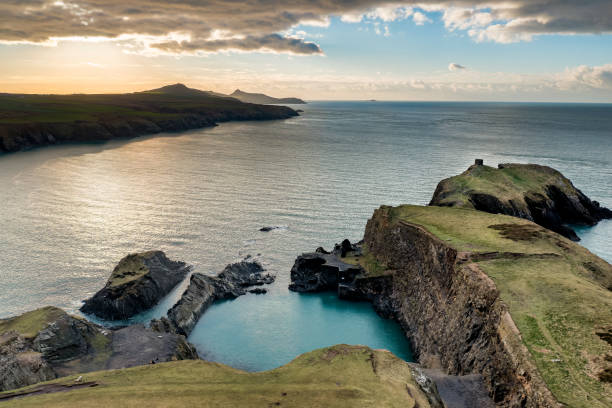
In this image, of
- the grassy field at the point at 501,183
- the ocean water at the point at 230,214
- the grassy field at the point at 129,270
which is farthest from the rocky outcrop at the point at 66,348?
the grassy field at the point at 501,183

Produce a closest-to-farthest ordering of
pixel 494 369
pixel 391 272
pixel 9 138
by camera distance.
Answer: pixel 494 369
pixel 391 272
pixel 9 138

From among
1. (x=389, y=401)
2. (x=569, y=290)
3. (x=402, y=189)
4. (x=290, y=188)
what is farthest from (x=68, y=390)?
(x=402, y=189)

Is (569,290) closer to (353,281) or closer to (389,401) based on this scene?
(389,401)

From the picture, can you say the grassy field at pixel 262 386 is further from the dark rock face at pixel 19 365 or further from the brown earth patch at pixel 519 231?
the brown earth patch at pixel 519 231

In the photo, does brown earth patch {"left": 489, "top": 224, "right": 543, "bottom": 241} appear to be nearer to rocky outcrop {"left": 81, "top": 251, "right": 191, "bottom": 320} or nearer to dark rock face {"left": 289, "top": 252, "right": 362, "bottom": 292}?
dark rock face {"left": 289, "top": 252, "right": 362, "bottom": 292}

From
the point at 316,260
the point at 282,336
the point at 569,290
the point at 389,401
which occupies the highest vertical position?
the point at 569,290

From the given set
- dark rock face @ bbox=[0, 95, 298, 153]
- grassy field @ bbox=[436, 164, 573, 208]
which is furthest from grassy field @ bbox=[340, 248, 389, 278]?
dark rock face @ bbox=[0, 95, 298, 153]
